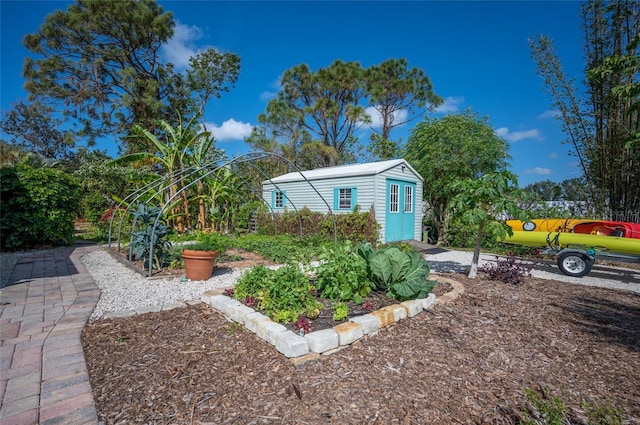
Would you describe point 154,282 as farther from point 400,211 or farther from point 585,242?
point 585,242

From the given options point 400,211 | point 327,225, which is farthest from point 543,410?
point 400,211

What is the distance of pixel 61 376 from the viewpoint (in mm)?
2148

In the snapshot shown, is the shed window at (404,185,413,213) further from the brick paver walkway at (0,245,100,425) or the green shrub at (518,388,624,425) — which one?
the brick paver walkway at (0,245,100,425)

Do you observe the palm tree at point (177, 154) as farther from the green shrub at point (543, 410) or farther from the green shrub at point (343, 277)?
the green shrub at point (543, 410)

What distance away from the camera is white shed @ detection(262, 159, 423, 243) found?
10070mm

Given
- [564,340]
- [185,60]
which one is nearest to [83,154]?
[185,60]

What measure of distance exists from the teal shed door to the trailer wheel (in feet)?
16.5

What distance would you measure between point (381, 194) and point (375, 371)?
8.27 m

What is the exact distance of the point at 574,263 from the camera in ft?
19.9

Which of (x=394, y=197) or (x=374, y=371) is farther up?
(x=394, y=197)

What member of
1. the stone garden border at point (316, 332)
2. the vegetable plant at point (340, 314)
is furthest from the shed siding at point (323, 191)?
the vegetable plant at point (340, 314)

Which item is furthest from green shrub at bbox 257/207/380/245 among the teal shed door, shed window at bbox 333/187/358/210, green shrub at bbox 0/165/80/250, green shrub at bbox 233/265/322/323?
green shrub at bbox 0/165/80/250

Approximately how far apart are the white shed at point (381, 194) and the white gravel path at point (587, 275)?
2.69 meters

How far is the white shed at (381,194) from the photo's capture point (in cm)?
1007
